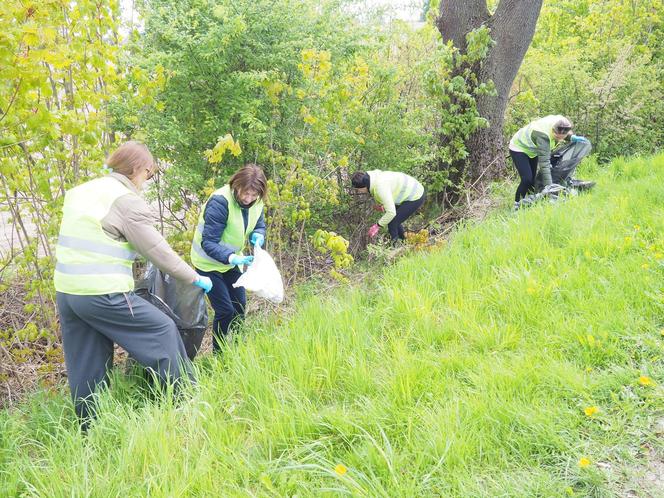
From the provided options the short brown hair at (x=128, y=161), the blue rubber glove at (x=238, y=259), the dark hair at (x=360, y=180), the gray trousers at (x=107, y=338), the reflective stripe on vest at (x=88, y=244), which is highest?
the short brown hair at (x=128, y=161)

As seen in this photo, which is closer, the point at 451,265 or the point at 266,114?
the point at 451,265

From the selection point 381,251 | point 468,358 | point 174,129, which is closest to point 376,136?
point 381,251

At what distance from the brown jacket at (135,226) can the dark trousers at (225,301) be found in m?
1.03

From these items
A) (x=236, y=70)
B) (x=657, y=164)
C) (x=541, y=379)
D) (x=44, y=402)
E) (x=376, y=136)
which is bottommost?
(x=44, y=402)

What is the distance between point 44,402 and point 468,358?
2833 mm

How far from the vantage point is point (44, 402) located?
3.32 metres

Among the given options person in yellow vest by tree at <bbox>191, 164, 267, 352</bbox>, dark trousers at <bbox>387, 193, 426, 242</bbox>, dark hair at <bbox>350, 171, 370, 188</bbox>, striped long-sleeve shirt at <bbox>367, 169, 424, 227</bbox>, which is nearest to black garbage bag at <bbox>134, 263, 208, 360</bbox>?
person in yellow vest by tree at <bbox>191, 164, 267, 352</bbox>

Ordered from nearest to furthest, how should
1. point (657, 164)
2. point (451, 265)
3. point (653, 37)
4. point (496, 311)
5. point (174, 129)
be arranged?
point (496, 311) → point (451, 265) → point (174, 129) → point (657, 164) → point (653, 37)

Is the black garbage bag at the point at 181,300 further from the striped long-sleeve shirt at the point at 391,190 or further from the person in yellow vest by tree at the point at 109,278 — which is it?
the striped long-sleeve shirt at the point at 391,190

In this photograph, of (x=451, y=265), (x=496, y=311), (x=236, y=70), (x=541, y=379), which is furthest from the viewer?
(x=236, y=70)

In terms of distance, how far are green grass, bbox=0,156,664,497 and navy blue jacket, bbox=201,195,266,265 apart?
0.65 m

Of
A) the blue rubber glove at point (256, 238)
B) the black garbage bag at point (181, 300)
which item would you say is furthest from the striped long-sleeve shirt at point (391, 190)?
the black garbage bag at point (181, 300)

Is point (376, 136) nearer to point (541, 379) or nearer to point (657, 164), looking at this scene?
point (657, 164)

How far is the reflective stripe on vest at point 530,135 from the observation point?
5.73 meters
